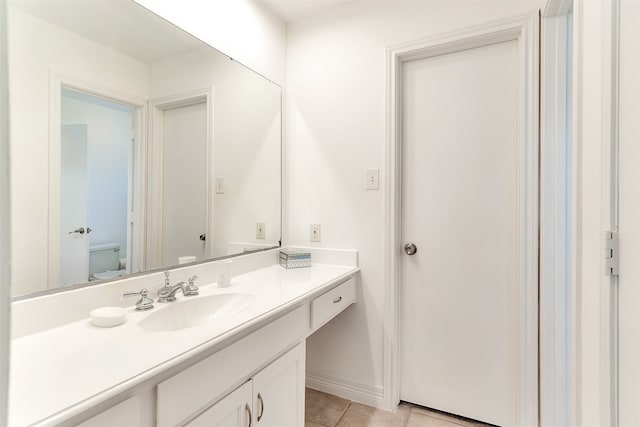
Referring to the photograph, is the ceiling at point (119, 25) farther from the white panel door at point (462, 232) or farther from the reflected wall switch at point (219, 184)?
the white panel door at point (462, 232)

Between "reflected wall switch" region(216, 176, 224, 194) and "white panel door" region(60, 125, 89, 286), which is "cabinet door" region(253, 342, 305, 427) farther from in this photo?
"reflected wall switch" region(216, 176, 224, 194)

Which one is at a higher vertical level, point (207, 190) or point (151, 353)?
point (207, 190)

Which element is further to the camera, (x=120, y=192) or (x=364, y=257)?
(x=364, y=257)

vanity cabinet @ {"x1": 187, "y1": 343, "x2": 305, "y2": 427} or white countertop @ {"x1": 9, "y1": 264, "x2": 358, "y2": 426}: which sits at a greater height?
white countertop @ {"x1": 9, "y1": 264, "x2": 358, "y2": 426}

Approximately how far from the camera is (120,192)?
120 centimetres

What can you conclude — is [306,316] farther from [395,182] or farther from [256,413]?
[395,182]

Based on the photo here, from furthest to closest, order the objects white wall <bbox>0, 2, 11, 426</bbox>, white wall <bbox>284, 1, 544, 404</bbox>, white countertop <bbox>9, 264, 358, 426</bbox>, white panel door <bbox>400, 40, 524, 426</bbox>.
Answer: white wall <bbox>284, 1, 544, 404</bbox>, white panel door <bbox>400, 40, 524, 426</bbox>, white countertop <bbox>9, 264, 358, 426</bbox>, white wall <bbox>0, 2, 11, 426</bbox>

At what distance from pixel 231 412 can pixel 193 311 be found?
42cm

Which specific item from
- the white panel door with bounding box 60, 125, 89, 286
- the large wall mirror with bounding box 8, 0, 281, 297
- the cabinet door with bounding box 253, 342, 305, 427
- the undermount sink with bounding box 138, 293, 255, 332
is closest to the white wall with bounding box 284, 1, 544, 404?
the large wall mirror with bounding box 8, 0, 281, 297

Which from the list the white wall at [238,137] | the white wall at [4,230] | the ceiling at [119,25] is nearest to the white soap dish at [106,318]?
the white wall at [238,137]

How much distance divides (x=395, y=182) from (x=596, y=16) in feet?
3.52

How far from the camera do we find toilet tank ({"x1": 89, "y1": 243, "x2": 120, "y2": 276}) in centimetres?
110

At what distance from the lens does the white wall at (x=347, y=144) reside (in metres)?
1.80

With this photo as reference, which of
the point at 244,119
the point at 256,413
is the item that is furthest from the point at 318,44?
the point at 256,413
